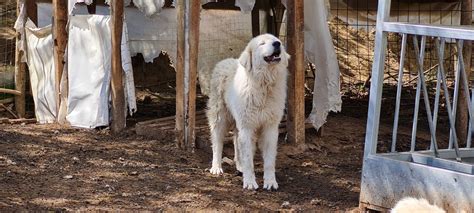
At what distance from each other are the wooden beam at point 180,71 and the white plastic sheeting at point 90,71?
1.14 m

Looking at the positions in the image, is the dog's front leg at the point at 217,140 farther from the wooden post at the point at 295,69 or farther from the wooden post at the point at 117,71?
the wooden post at the point at 117,71

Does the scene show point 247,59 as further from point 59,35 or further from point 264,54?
point 59,35

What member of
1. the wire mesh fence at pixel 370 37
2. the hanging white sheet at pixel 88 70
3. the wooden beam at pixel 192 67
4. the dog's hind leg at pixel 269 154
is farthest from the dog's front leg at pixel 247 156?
the wire mesh fence at pixel 370 37

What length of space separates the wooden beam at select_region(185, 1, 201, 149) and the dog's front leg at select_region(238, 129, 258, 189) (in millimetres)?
1271

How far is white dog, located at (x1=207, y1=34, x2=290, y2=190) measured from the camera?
7578 mm

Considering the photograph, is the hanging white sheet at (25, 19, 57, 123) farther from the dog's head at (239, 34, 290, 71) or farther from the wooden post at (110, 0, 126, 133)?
the dog's head at (239, 34, 290, 71)

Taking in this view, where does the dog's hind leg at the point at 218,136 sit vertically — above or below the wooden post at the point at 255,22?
below

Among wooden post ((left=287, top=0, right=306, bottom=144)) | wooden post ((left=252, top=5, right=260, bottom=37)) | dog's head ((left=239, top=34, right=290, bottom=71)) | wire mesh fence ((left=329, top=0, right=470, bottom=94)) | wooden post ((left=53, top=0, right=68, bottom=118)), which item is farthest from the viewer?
Answer: wire mesh fence ((left=329, top=0, right=470, bottom=94))

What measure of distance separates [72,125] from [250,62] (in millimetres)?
3638

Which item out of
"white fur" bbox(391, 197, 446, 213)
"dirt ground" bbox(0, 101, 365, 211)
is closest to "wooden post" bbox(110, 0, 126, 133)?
"dirt ground" bbox(0, 101, 365, 211)

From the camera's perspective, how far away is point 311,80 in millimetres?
13500

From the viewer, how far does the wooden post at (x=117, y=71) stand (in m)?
9.73

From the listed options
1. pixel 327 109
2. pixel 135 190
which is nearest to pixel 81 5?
pixel 327 109

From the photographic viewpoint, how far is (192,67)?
8938 mm
